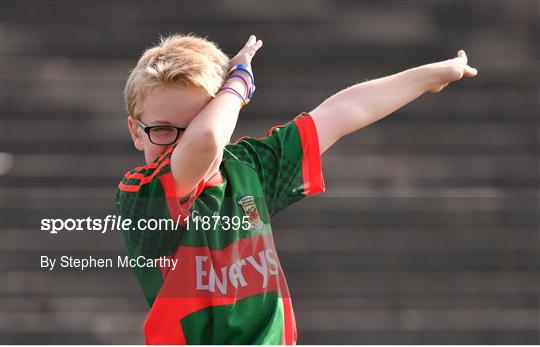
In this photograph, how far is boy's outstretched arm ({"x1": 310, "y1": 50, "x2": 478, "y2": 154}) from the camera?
1.78 m

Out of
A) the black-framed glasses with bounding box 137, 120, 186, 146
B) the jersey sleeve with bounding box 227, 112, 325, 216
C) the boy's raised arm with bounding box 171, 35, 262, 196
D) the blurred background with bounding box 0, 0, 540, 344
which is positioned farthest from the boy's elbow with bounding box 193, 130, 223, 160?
the blurred background with bounding box 0, 0, 540, 344

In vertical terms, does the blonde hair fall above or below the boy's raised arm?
above

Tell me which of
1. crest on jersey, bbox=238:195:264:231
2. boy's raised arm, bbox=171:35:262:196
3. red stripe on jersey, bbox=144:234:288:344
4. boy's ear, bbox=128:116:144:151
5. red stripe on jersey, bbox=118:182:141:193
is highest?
boy's ear, bbox=128:116:144:151

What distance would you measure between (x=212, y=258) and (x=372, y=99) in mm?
430

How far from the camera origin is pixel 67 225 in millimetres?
4078

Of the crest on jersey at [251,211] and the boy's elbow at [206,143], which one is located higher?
the boy's elbow at [206,143]

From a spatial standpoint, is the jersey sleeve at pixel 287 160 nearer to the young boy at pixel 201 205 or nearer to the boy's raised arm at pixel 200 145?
the young boy at pixel 201 205

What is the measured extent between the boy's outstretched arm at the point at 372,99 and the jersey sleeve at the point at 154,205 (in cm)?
32

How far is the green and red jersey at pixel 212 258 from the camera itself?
1595mm

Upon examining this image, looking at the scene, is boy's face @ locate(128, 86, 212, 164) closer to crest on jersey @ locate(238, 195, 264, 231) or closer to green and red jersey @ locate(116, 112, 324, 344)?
green and red jersey @ locate(116, 112, 324, 344)

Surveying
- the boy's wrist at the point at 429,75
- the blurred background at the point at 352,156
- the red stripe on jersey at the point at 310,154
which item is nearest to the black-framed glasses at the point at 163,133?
the red stripe on jersey at the point at 310,154

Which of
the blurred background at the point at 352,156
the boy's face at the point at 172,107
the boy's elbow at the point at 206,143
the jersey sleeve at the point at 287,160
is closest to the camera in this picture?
the boy's elbow at the point at 206,143

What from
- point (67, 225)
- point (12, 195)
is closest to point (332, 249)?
point (67, 225)

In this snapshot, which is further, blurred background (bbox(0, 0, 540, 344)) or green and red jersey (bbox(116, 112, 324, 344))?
blurred background (bbox(0, 0, 540, 344))
